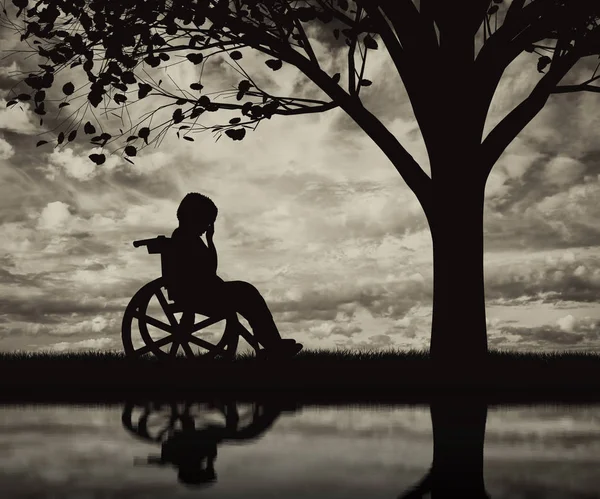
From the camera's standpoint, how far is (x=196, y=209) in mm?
12789

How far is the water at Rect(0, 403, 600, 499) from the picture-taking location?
5078 mm

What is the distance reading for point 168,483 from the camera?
516cm

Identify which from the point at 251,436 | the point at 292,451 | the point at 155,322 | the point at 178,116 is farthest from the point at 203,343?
the point at 292,451

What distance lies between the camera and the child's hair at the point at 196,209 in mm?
12781

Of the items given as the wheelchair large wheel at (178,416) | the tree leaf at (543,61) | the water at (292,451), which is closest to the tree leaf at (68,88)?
the wheelchair large wheel at (178,416)

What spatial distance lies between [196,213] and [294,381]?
10.4 ft

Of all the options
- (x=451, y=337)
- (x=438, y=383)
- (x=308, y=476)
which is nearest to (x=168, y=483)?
(x=308, y=476)

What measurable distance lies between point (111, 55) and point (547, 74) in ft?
22.3

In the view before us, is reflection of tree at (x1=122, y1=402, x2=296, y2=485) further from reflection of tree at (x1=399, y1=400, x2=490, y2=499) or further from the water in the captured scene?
reflection of tree at (x1=399, y1=400, x2=490, y2=499)

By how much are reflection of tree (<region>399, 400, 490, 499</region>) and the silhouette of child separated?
12.0 ft

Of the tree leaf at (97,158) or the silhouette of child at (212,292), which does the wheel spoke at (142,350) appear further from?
the tree leaf at (97,158)

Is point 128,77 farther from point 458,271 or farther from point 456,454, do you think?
point 456,454

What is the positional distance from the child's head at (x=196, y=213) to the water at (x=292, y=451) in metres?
4.14

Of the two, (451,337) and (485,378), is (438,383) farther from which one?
(451,337)
